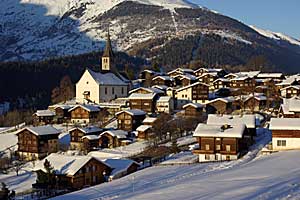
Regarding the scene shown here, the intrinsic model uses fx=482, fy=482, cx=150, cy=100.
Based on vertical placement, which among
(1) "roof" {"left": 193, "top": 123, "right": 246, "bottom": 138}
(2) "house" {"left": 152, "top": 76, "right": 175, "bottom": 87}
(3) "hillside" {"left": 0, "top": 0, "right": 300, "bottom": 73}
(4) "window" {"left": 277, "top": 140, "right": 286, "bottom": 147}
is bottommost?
(4) "window" {"left": 277, "top": 140, "right": 286, "bottom": 147}

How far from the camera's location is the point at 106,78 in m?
54.6

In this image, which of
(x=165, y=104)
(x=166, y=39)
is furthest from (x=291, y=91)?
(x=166, y=39)

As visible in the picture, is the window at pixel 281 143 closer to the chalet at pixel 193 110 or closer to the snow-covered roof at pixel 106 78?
the chalet at pixel 193 110

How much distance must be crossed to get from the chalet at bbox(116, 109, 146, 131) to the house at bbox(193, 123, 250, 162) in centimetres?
1229

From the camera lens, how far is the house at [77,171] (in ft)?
80.8

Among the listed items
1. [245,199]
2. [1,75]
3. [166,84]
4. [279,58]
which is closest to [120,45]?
[279,58]

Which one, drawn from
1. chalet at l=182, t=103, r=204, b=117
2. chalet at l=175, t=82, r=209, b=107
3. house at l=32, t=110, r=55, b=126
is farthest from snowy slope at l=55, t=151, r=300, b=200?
house at l=32, t=110, r=55, b=126

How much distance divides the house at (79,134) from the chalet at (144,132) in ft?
11.7

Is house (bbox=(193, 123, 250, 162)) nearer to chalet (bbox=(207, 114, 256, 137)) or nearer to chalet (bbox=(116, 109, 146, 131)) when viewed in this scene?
chalet (bbox=(207, 114, 256, 137))

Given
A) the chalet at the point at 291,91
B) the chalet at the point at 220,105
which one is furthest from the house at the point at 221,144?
the chalet at the point at 291,91

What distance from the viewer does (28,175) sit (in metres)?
29.9

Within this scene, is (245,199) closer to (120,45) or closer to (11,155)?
(11,155)

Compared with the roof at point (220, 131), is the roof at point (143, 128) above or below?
below

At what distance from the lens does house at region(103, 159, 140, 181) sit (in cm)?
2602
